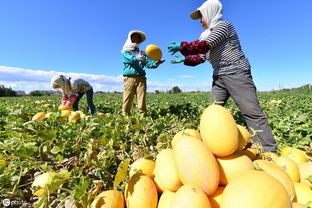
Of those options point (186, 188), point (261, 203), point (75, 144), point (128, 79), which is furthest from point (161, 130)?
point (128, 79)

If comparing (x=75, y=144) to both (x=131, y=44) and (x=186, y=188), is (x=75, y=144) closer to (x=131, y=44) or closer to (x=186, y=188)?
(x=186, y=188)

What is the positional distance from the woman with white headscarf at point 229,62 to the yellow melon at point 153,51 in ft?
4.51

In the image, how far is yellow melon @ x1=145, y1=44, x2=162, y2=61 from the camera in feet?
14.1

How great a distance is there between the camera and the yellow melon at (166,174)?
4.13ft

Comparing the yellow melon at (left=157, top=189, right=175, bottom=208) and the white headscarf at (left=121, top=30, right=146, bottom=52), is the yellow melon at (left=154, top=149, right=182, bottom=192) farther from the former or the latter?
the white headscarf at (left=121, top=30, right=146, bottom=52)

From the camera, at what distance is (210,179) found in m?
1.13

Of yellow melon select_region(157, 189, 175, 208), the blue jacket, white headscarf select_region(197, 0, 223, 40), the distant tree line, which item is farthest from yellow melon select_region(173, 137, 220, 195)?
the distant tree line

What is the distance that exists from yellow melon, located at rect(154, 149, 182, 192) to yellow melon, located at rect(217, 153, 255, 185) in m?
0.27

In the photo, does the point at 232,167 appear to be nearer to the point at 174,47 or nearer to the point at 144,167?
the point at 144,167

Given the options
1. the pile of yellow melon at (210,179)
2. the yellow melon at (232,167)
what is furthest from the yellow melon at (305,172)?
the yellow melon at (232,167)

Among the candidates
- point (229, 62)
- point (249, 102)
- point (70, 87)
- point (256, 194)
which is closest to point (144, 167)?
point (256, 194)

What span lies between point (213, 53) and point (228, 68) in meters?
0.30

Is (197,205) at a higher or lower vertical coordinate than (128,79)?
lower

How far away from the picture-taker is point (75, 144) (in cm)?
223
